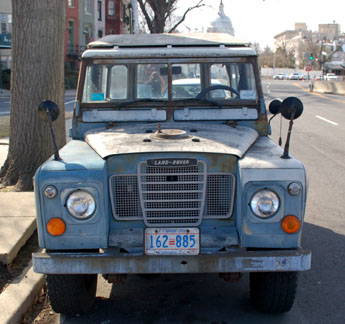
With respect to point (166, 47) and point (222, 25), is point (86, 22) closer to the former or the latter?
point (222, 25)

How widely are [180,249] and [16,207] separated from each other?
3.24 meters

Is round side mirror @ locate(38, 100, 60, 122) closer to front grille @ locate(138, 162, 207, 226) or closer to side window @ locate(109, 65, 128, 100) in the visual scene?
side window @ locate(109, 65, 128, 100)

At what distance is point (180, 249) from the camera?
143 inches

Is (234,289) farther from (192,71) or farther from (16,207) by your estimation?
(16,207)

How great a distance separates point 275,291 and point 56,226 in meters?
1.74

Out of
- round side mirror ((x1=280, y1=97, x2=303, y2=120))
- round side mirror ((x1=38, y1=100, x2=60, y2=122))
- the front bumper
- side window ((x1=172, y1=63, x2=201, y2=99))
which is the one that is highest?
side window ((x1=172, y1=63, x2=201, y2=99))

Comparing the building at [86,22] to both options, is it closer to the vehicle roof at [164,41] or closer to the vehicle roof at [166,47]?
the vehicle roof at [164,41]

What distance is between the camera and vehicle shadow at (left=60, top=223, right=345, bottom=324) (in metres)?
4.07

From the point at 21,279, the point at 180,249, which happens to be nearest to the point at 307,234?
the point at 180,249

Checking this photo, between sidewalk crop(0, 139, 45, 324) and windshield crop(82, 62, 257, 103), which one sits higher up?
windshield crop(82, 62, 257, 103)

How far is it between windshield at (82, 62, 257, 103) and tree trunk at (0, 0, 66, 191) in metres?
2.49

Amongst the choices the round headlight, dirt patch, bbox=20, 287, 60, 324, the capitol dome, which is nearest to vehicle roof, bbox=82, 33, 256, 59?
the round headlight

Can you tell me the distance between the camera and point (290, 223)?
11.9 feet

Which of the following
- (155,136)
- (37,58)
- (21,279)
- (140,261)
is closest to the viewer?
(140,261)
